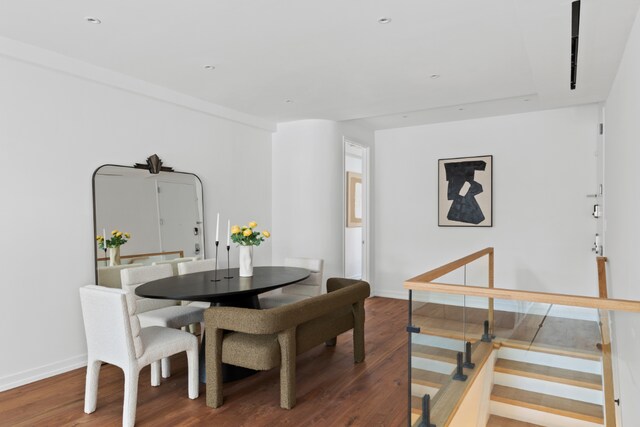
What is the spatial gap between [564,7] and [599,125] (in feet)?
10.5

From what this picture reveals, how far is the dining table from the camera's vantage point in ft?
9.80

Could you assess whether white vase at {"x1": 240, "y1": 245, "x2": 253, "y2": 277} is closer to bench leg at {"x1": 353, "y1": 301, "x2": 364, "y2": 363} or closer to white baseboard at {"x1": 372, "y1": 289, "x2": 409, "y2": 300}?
bench leg at {"x1": 353, "y1": 301, "x2": 364, "y2": 363}

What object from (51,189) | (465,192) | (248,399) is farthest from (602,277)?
(51,189)

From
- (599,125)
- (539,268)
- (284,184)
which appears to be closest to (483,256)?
(539,268)

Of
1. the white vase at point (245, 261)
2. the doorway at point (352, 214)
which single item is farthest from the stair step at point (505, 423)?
the doorway at point (352, 214)

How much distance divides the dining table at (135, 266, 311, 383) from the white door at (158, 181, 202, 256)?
769 millimetres

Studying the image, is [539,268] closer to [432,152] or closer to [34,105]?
[432,152]

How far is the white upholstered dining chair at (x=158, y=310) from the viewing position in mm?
3473

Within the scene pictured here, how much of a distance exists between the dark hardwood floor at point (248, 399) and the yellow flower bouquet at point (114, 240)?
1072mm

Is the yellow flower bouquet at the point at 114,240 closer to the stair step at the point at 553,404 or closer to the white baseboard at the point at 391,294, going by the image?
the stair step at the point at 553,404

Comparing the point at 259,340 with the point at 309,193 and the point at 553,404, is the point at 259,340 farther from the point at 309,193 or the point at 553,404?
the point at 309,193

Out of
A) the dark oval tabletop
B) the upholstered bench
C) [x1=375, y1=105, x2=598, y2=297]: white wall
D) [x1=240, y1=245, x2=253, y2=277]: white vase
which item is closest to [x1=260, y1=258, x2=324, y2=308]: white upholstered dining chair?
the dark oval tabletop

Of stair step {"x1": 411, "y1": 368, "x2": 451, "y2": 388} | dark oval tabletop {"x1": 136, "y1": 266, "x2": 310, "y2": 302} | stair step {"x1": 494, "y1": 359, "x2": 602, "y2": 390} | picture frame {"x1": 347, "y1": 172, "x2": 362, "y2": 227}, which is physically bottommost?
stair step {"x1": 494, "y1": 359, "x2": 602, "y2": 390}

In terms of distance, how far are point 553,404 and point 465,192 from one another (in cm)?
375
